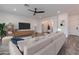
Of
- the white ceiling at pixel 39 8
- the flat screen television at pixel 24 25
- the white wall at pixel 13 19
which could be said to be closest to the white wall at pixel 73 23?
the white ceiling at pixel 39 8

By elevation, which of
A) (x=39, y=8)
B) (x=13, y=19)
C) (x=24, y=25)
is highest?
(x=39, y=8)

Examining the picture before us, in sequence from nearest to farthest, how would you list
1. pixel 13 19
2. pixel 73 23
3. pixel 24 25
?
pixel 13 19
pixel 24 25
pixel 73 23

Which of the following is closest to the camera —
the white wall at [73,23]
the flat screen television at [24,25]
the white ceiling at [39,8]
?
the white ceiling at [39,8]

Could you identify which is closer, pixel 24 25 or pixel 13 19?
pixel 13 19

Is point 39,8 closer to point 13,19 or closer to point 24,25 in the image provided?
point 24,25

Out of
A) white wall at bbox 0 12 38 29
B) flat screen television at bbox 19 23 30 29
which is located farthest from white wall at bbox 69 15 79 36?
flat screen television at bbox 19 23 30 29

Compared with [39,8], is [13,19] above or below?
below

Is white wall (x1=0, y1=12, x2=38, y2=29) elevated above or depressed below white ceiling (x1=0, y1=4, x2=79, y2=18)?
below

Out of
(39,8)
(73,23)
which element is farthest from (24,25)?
(73,23)

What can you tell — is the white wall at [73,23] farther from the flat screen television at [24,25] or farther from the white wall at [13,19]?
the flat screen television at [24,25]

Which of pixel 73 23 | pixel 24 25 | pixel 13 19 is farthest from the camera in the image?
pixel 73 23

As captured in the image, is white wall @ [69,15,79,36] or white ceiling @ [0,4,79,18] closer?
white ceiling @ [0,4,79,18]

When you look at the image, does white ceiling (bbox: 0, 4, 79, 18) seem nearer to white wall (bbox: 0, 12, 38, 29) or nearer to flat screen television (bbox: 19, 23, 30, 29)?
white wall (bbox: 0, 12, 38, 29)
